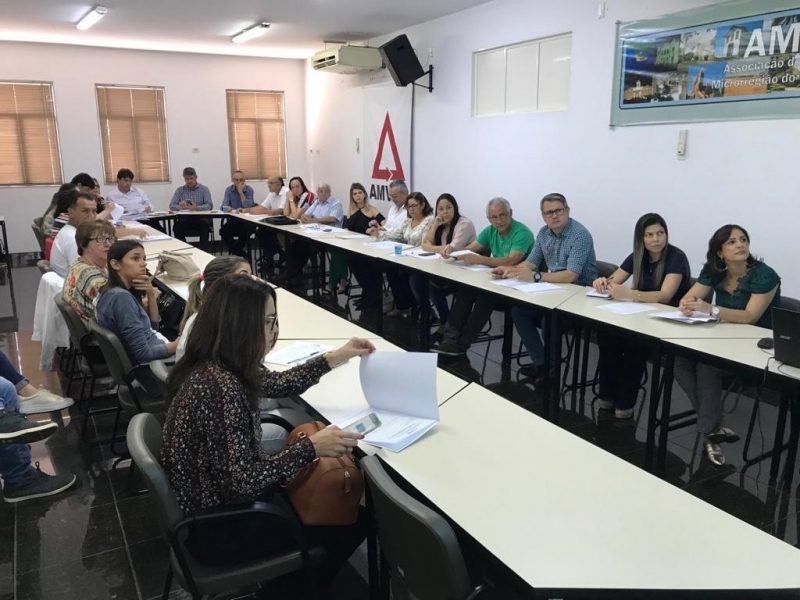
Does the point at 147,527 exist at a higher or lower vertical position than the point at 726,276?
lower

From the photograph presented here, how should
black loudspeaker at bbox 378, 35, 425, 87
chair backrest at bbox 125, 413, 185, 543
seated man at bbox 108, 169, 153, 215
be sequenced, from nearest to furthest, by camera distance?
chair backrest at bbox 125, 413, 185, 543
black loudspeaker at bbox 378, 35, 425, 87
seated man at bbox 108, 169, 153, 215

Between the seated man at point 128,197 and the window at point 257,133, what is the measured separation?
1850 mm

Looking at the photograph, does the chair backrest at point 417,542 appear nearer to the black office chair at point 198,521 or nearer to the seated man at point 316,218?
the black office chair at point 198,521

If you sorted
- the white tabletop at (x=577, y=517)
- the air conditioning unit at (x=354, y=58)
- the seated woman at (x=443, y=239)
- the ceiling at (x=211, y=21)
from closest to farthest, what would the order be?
the white tabletop at (x=577, y=517) → the seated woman at (x=443, y=239) → the ceiling at (x=211, y=21) → the air conditioning unit at (x=354, y=58)

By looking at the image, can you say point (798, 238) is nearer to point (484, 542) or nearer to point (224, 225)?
point (484, 542)

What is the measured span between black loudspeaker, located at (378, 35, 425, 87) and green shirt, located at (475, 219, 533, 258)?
10.1ft

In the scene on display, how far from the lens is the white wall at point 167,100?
28.1ft

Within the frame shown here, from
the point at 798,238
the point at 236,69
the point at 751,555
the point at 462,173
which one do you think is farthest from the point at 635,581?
→ the point at 236,69

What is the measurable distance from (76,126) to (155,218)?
7.14 feet

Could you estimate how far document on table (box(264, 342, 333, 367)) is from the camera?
7.90 ft

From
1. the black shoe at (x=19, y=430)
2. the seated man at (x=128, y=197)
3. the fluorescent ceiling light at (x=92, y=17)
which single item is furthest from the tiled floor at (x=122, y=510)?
the seated man at (x=128, y=197)

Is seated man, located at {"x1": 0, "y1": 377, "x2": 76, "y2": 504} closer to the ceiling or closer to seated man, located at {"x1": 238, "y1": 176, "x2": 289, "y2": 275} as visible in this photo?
the ceiling

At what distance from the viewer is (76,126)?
345 inches

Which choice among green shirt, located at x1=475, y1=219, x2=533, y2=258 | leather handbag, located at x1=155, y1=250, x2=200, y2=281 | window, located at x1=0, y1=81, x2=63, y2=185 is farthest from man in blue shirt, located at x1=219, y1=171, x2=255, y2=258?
green shirt, located at x1=475, y1=219, x2=533, y2=258
